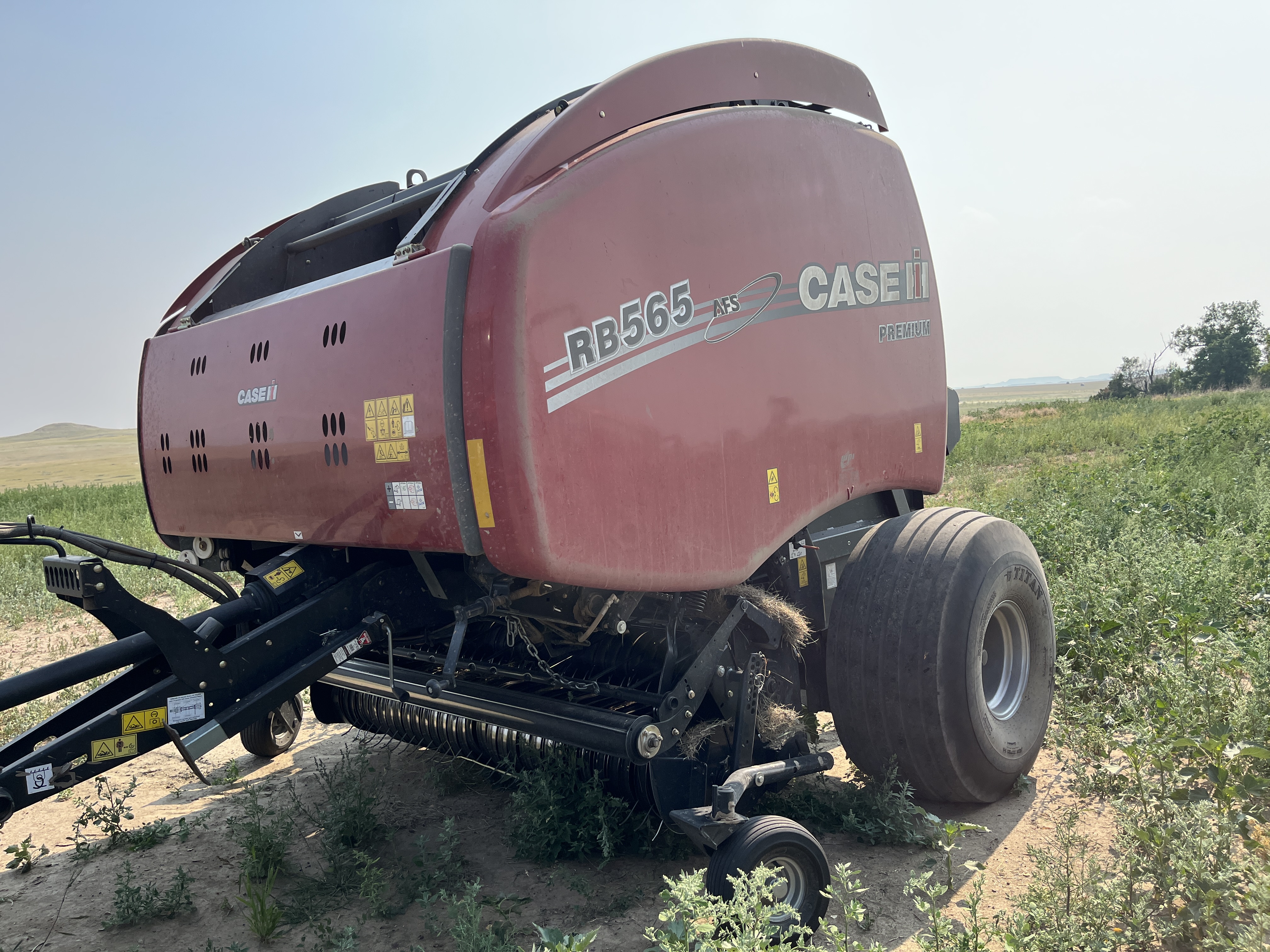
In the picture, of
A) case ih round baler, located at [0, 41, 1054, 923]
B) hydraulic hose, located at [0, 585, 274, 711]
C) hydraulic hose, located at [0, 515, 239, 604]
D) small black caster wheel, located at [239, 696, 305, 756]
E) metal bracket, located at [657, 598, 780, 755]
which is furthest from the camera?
small black caster wheel, located at [239, 696, 305, 756]

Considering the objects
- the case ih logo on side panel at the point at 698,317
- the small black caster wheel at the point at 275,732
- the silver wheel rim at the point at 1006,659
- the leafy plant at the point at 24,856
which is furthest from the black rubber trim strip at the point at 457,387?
the small black caster wheel at the point at 275,732

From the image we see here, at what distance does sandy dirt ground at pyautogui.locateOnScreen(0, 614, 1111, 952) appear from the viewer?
3.15 m

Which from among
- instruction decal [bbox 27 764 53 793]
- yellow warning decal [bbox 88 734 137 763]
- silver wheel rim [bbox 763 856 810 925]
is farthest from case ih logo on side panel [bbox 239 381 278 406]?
silver wheel rim [bbox 763 856 810 925]

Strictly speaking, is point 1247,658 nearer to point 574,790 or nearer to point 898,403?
point 898,403

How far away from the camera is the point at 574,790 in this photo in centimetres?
353

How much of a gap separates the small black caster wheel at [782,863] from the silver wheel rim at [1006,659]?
4.78 ft

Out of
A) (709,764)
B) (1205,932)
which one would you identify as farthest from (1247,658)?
(709,764)

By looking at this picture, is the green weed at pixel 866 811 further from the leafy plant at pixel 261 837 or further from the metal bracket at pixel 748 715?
the leafy plant at pixel 261 837

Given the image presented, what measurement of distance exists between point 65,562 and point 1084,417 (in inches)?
1295

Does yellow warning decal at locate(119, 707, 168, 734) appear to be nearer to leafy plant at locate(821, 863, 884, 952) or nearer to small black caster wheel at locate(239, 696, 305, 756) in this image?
leafy plant at locate(821, 863, 884, 952)

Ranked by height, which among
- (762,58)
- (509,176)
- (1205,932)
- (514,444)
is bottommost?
(1205,932)

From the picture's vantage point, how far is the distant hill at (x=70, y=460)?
203 feet

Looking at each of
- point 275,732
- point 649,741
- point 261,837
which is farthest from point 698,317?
point 275,732

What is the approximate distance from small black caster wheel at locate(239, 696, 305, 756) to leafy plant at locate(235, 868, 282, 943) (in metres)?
1.77
